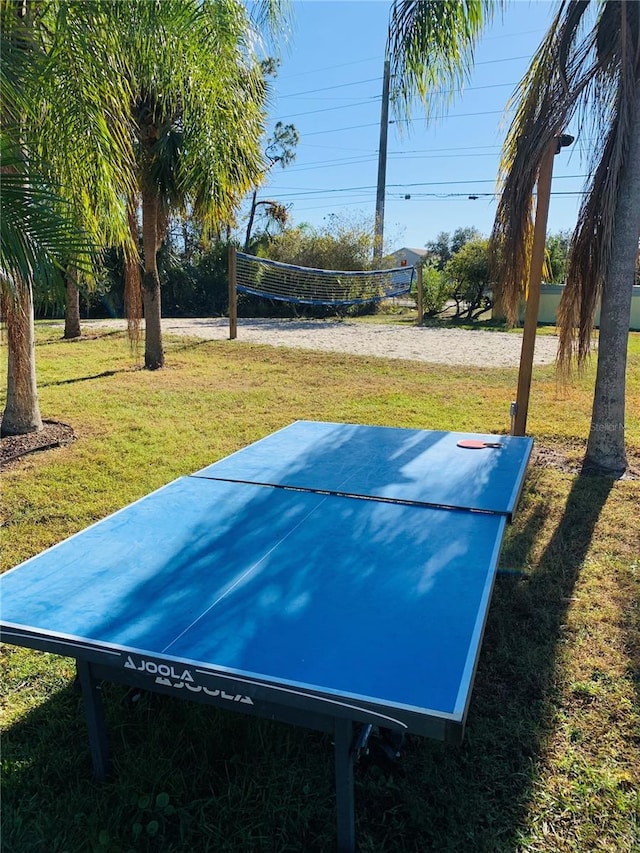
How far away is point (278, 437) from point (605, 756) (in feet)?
9.41

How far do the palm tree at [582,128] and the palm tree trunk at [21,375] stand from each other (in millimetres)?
3829

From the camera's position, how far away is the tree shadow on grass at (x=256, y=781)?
1.82m

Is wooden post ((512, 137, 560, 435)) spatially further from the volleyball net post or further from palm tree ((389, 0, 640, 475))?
the volleyball net post

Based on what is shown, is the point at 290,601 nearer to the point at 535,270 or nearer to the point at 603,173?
the point at 535,270

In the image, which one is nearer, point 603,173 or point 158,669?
point 158,669

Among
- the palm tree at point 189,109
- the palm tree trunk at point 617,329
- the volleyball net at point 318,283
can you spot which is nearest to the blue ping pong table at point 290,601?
the palm tree trunk at point 617,329

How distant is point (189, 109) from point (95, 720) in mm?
4700

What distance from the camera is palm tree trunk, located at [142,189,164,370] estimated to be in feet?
29.1

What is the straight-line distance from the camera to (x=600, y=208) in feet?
15.6

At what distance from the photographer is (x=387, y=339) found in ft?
45.9

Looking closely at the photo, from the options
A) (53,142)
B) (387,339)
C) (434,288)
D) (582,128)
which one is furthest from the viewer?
(434,288)

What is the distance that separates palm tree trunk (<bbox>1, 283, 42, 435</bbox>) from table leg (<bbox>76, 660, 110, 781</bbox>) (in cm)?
405

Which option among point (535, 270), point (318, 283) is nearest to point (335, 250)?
point (318, 283)

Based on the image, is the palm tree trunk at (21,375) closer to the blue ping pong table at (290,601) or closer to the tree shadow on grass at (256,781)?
the blue ping pong table at (290,601)
